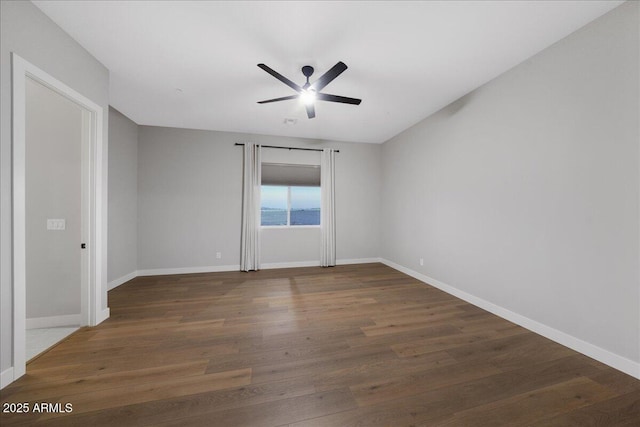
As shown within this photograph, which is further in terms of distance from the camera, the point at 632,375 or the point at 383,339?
the point at 383,339

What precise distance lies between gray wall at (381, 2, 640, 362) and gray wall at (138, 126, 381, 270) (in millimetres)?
2638

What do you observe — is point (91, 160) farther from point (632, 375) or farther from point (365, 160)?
point (632, 375)

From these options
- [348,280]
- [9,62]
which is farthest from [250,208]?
[9,62]

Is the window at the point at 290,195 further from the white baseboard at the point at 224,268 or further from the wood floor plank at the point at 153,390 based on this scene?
the wood floor plank at the point at 153,390

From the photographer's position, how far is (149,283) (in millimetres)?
3826

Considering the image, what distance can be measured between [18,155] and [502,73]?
A: 4575 mm

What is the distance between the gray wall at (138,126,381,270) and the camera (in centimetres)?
429

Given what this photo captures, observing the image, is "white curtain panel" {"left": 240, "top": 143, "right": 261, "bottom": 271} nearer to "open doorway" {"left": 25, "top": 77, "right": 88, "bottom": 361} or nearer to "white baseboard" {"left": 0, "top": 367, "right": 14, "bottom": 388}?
"open doorway" {"left": 25, "top": 77, "right": 88, "bottom": 361}

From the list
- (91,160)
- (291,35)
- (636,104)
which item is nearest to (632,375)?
(636,104)

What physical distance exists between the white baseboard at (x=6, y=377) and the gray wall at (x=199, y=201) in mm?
2902

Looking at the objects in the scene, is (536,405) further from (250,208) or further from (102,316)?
(250,208)

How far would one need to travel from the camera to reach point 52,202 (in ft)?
7.86

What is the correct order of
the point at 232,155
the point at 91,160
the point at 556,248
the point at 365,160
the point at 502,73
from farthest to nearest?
the point at 365,160
the point at 232,155
the point at 502,73
the point at 91,160
the point at 556,248

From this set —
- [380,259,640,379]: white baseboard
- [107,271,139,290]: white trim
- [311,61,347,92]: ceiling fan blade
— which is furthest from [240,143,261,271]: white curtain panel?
[380,259,640,379]: white baseboard
